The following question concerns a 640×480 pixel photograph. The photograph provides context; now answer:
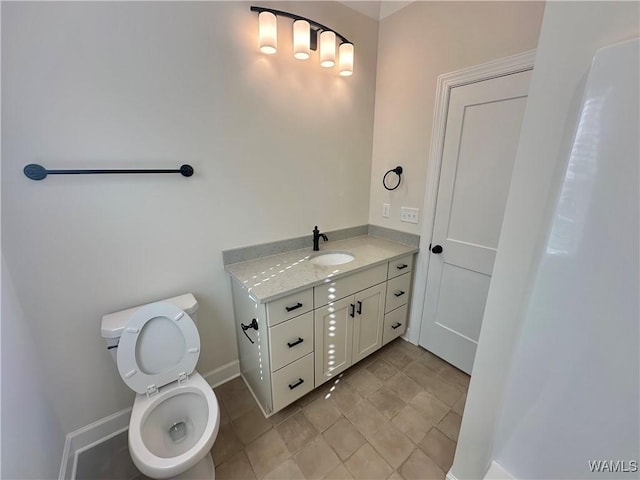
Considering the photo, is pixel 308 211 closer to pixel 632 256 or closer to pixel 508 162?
pixel 508 162

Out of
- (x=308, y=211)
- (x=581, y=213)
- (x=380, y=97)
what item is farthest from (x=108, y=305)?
(x=380, y=97)

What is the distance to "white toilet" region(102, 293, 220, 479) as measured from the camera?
120cm

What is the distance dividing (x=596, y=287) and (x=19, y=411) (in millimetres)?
1915

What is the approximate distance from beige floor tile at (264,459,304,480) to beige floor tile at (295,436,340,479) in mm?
22

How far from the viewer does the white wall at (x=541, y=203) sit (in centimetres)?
64

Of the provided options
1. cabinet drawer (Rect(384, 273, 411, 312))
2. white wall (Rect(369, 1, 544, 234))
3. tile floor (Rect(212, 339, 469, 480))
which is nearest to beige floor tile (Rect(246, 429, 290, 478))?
tile floor (Rect(212, 339, 469, 480))

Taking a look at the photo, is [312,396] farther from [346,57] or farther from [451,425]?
[346,57]

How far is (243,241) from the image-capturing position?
1.73 metres

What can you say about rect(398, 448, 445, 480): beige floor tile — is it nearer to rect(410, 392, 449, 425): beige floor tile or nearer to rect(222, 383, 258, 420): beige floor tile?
rect(410, 392, 449, 425): beige floor tile

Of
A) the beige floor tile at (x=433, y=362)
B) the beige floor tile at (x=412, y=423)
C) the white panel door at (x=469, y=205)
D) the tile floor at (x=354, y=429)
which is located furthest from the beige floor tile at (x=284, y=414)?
the white panel door at (x=469, y=205)

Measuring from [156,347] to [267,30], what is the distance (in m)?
1.77

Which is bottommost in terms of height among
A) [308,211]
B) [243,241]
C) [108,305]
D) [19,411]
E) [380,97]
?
[19,411]

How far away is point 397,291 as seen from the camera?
2029 mm

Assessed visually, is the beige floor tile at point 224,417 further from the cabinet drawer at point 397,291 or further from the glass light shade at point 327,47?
the glass light shade at point 327,47
